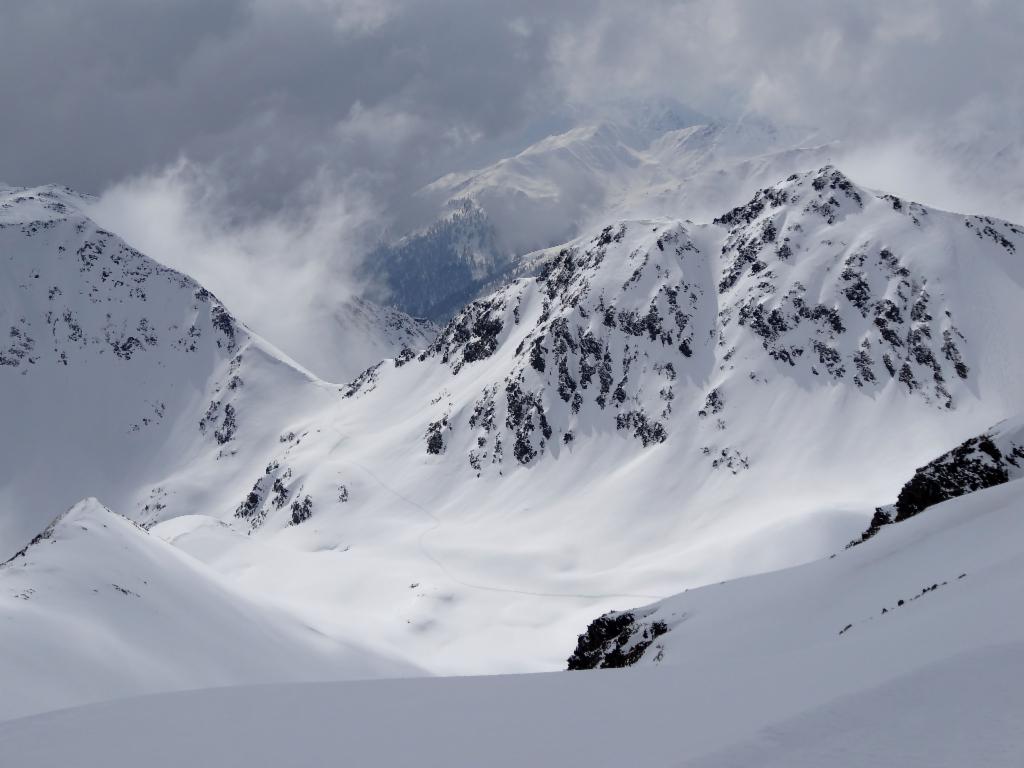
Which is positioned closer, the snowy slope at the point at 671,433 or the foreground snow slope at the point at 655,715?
the foreground snow slope at the point at 655,715

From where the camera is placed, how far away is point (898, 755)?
766 cm

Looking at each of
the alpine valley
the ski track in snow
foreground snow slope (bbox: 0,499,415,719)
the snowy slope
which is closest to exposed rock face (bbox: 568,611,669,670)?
the alpine valley

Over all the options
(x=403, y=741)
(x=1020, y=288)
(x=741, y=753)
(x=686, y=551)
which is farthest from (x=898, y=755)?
(x=1020, y=288)

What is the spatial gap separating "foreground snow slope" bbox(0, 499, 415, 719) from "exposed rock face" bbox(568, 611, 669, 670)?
24595mm

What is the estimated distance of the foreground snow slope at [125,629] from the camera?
40.1 meters

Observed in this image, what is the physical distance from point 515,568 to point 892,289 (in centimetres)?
10839

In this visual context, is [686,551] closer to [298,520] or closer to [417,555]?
[417,555]

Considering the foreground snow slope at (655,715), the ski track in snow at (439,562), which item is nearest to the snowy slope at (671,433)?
the ski track in snow at (439,562)

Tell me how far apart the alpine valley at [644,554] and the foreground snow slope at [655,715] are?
2.6 inches

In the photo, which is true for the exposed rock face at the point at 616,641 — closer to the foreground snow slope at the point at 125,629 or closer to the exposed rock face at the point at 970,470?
the exposed rock face at the point at 970,470

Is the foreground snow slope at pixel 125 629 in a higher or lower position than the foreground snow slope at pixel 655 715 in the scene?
higher

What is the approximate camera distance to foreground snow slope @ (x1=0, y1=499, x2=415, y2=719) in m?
40.1

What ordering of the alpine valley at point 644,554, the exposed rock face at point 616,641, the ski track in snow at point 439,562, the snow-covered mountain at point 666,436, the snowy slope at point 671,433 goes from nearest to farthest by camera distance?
the alpine valley at point 644,554, the exposed rock face at point 616,641, the ski track in snow at point 439,562, the snow-covered mountain at point 666,436, the snowy slope at point 671,433

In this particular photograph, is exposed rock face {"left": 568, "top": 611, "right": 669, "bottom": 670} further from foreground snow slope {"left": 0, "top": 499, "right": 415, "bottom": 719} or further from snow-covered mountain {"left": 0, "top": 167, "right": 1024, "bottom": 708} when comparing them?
snow-covered mountain {"left": 0, "top": 167, "right": 1024, "bottom": 708}
